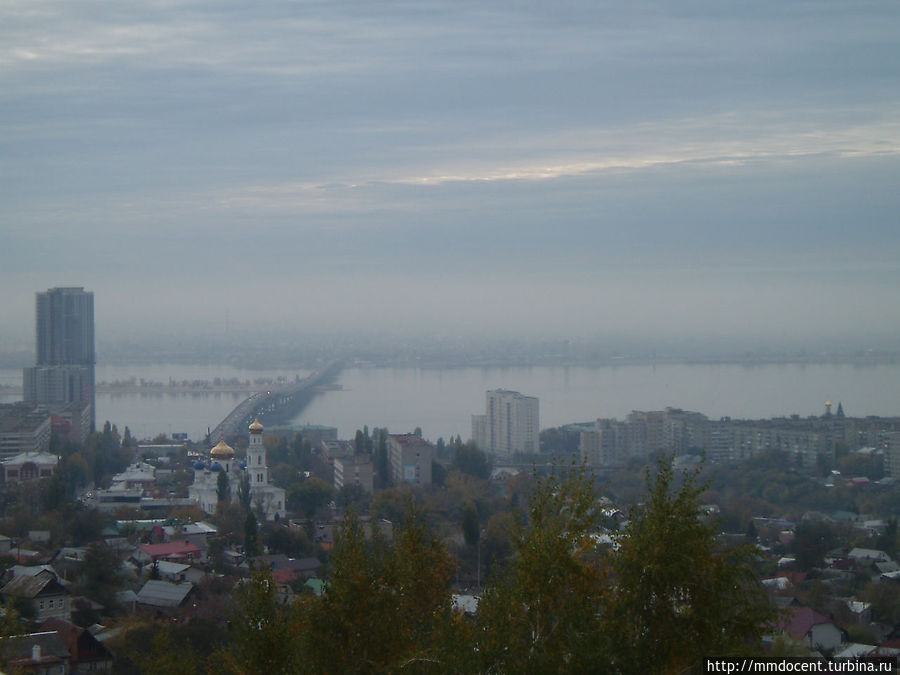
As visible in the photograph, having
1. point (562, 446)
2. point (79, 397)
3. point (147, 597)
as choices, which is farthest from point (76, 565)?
point (79, 397)

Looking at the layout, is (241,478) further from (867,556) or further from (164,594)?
(867,556)

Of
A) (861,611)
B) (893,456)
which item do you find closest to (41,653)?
(861,611)

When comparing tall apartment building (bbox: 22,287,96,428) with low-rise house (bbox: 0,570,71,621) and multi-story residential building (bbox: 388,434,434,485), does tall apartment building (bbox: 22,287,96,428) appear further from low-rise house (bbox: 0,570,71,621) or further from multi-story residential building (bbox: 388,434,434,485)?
low-rise house (bbox: 0,570,71,621)

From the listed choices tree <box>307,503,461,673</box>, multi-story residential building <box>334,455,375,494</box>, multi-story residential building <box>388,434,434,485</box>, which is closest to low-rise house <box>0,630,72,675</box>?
tree <box>307,503,461,673</box>

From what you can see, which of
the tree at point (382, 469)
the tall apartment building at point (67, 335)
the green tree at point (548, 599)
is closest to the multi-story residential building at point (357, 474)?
the tree at point (382, 469)

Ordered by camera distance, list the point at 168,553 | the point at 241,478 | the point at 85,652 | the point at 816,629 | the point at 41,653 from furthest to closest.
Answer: the point at 241,478 → the point at 168,553 → the point at 816,629 → the point at 85,652 → the point at 41,653

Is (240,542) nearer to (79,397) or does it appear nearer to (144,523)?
(144,523)
